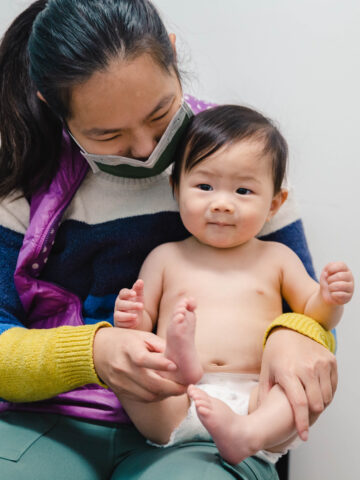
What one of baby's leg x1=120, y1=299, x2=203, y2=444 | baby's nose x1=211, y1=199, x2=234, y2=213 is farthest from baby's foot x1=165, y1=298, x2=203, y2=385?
baby's nose x1=211, y1=199, x2=234, y2=213

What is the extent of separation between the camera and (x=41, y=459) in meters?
0.89

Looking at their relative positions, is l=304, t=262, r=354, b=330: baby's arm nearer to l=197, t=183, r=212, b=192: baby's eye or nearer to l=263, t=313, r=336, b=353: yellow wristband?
l=263, t=313, r=336, b=353: yellow wristband

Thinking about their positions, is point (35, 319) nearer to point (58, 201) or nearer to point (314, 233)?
point (58, 201)

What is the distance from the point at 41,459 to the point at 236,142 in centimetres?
62

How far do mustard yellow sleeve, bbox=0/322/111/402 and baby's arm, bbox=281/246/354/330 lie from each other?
1.14 ft

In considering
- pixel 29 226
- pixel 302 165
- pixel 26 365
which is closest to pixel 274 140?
pixel 302 165

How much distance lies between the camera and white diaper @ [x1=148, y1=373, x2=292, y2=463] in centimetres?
89

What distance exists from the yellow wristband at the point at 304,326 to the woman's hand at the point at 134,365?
8.1 inches

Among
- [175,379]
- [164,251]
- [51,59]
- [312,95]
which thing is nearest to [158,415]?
[175,379]

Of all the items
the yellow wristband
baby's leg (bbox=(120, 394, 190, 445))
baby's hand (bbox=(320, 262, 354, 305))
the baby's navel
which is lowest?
baby's leg (bbox=(120, 394, 190, 445))

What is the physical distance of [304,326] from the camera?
93 cm

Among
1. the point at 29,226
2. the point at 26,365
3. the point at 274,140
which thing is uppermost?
the point at 274,140

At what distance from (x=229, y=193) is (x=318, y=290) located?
0.23 metres

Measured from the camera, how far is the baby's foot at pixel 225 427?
762 millimetres
